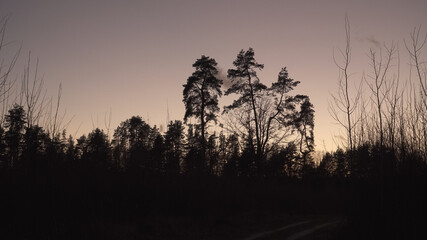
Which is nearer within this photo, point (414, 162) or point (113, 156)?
point (414, 162)

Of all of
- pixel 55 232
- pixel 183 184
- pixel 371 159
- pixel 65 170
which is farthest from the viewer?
pixel 183 184

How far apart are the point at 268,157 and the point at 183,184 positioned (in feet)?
51.0

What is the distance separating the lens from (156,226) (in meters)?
10.4

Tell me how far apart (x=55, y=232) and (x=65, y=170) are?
212 cm

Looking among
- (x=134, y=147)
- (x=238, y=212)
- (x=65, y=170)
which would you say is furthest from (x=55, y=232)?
(x=238, y=212)

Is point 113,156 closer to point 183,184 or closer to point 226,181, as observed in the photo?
point 183,184

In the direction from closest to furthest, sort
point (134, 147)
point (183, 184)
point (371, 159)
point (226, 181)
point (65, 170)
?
point (371, 159) < point (65, 170) < point (134, 147) < point (183, 184) < point (226, 181)

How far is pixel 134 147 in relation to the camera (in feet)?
35.6

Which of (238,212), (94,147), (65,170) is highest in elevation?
(94,147)

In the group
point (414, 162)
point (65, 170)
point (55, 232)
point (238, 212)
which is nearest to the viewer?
point (55, 232)

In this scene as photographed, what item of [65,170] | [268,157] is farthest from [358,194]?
[268,157]

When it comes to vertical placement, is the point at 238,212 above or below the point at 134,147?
below

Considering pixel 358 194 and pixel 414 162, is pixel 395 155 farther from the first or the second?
pixel 358 194

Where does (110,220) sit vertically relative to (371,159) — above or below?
below
